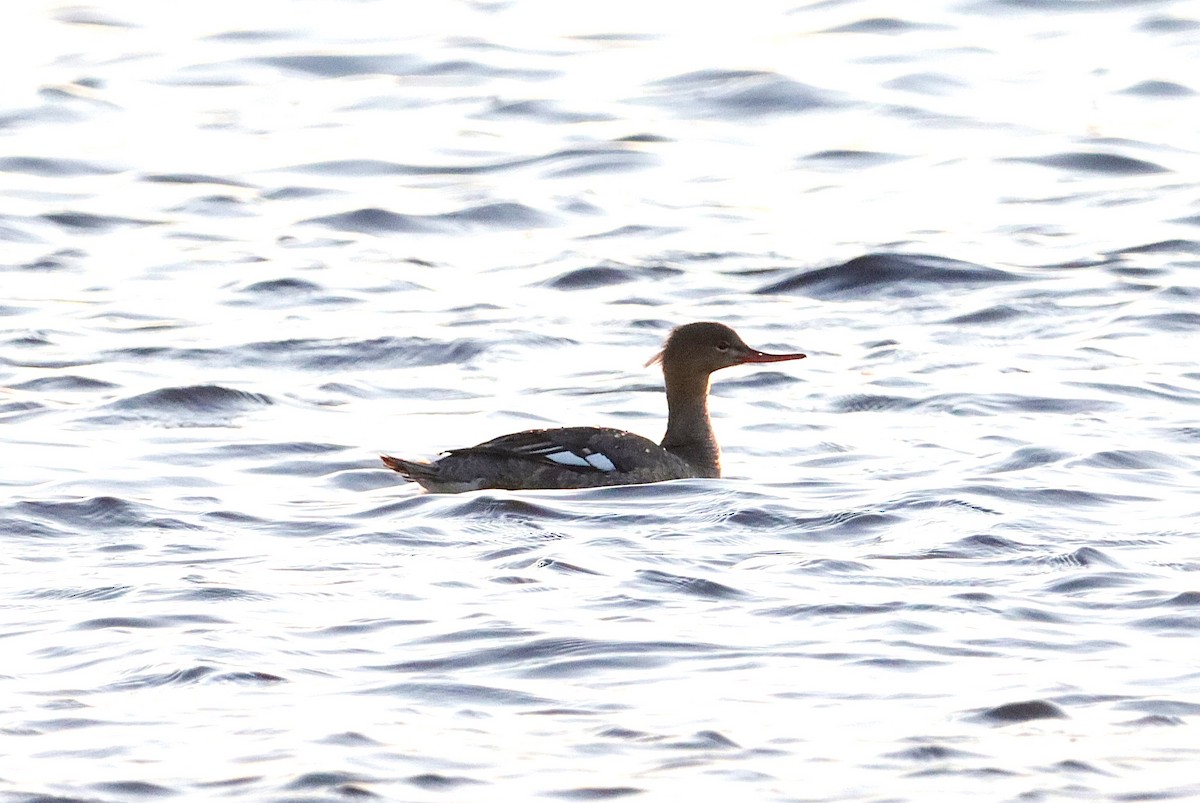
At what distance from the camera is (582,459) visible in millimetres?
9781

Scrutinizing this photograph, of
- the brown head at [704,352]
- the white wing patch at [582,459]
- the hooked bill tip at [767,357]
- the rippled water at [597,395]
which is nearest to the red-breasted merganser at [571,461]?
the white wing patch at [582,459]

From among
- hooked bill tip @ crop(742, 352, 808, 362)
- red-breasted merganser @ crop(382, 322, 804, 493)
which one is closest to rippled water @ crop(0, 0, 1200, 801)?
red-breasted merganser @ crop(382, 322, 804, 493)

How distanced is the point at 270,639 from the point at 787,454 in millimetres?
3922

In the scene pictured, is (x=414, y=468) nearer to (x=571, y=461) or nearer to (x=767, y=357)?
(x=571, y=461)

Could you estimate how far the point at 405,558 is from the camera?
8.58 meters

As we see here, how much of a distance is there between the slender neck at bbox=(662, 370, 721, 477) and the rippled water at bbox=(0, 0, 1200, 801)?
226mm

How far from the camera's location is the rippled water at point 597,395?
6.53 m

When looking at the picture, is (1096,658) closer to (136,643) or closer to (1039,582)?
(1039,582)

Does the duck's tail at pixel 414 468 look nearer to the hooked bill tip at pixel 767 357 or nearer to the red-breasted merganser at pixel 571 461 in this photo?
the red-breasted merganser at pixel 571 461

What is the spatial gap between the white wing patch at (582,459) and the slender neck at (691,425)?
560 millimetres

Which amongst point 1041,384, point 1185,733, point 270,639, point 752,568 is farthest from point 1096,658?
point 1041,384

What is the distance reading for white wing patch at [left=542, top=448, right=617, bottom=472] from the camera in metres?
9.75

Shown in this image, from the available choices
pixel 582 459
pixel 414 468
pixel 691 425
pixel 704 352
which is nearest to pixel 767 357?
pixel 704 352

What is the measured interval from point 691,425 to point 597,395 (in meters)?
1.47
